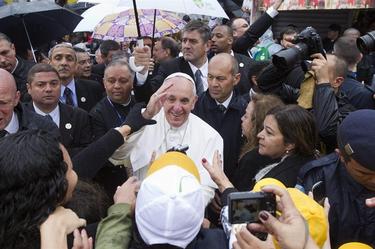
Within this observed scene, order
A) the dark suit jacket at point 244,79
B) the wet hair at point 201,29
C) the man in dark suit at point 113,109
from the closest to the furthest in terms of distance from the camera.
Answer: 1. the man in dark suit at point 113,109
2. the dark suit jacket at point 244,79
3. the wet hair at point 201,29

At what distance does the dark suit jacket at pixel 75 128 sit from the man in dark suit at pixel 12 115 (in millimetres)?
399

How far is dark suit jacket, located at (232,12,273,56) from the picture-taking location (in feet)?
16.3

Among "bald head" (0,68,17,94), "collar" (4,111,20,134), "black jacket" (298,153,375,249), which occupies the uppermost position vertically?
"bald head" (0,68,17,94)

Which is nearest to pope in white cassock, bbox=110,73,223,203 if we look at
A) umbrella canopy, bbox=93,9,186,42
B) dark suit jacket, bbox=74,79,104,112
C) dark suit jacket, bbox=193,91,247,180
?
dark suit jacket, bbox=193,91,247,180

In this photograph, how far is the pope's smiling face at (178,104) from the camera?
3293mm

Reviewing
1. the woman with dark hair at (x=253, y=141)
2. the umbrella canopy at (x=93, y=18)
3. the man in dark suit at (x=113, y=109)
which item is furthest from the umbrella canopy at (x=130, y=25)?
the woman with dark hair at (x=253, y=141)

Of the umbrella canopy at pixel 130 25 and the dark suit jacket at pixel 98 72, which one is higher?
the umbrella canopy at pixel 130 25

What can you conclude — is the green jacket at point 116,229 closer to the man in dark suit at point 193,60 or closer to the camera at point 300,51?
the camera at point 300,51

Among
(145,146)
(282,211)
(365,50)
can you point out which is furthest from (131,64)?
(282,211)

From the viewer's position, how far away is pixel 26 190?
1494mm

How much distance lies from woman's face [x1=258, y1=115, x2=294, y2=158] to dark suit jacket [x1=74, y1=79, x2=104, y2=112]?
2274 millimetres

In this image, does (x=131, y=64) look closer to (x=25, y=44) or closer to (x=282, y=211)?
(x=25, y=44)

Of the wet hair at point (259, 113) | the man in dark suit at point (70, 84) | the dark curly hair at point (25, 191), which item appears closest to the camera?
the dark curly hair at point (25, 191)

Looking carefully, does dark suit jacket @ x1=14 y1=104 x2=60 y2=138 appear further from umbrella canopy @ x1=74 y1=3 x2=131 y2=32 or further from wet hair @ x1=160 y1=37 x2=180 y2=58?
wet hair @ x1=160 y1=37 x2=180 y2=58
